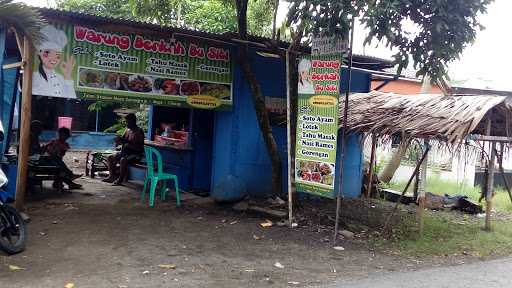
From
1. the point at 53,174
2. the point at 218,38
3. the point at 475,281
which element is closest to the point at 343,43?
the point at 218,38

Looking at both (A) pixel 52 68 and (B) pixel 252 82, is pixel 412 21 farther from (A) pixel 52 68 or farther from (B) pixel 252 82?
(A) pixel 52 68

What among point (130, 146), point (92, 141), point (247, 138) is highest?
point (247, 138)

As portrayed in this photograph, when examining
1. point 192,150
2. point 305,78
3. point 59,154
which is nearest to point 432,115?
point 305,78

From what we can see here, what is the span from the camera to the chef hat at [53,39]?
7.86m

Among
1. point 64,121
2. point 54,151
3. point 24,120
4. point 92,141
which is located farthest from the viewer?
point 92,141

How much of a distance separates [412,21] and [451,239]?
11.1ft

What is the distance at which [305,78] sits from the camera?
310 inches

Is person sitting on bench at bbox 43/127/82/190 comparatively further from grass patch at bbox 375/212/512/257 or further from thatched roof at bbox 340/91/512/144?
grass patch at bbox 375/212/512/257

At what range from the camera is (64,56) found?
8016mm

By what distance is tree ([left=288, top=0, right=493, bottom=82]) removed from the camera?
20.9ft

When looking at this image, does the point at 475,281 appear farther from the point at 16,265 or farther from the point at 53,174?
the point at 53,174

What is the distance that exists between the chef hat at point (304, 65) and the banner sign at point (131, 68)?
6.25 feet

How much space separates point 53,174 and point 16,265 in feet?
13.8

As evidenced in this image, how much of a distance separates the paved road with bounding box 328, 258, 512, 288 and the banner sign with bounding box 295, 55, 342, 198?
1.73 meters
